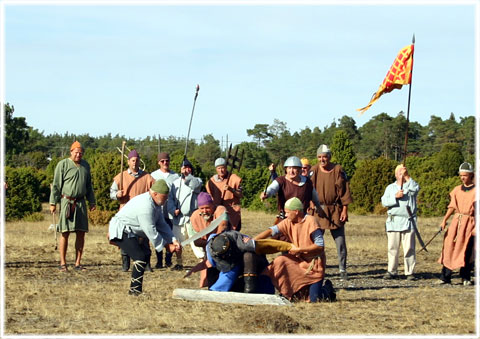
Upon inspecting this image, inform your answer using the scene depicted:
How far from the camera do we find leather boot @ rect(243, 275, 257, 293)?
8.97 meters

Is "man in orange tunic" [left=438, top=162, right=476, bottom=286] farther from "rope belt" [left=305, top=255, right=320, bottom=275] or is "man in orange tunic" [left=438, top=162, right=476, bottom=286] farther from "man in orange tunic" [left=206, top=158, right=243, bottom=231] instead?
"man in orange tunic" [left=206, top=158, right=243, bottom=231]

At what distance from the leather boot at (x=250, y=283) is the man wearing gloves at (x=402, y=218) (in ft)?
11.7

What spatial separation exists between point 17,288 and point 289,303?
353 centimetres

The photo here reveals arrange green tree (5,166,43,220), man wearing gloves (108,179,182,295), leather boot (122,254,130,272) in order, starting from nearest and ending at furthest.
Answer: man wearing gloves (108,179,182,295) → leather boot (122,254,130,272) → green tree (5,166,43,220)

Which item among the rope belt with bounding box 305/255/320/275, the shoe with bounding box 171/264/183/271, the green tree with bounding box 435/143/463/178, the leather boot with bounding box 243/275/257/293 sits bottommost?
the shoe with bounding box 171/264/183/271

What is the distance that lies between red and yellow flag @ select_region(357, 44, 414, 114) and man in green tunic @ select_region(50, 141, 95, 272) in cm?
417

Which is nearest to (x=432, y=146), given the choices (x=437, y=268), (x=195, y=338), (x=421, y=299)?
(x=437, y=268)

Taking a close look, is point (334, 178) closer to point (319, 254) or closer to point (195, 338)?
point (319, 254)

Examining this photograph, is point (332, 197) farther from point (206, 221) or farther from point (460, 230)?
point (206, 221)

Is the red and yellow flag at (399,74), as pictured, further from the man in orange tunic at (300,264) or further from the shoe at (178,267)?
the shoe at (178,267)

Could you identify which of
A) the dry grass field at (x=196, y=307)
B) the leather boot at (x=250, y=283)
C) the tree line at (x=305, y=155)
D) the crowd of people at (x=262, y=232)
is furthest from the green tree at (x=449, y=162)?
the leather boot at (x=250, y=283)

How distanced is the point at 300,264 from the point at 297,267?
0.08 metres

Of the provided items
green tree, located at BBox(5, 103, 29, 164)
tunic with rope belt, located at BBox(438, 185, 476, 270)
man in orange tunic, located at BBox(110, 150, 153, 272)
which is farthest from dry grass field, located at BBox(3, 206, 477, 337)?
green tree, located at BBox(5, 103, 29, 164)

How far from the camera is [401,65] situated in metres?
12.0
